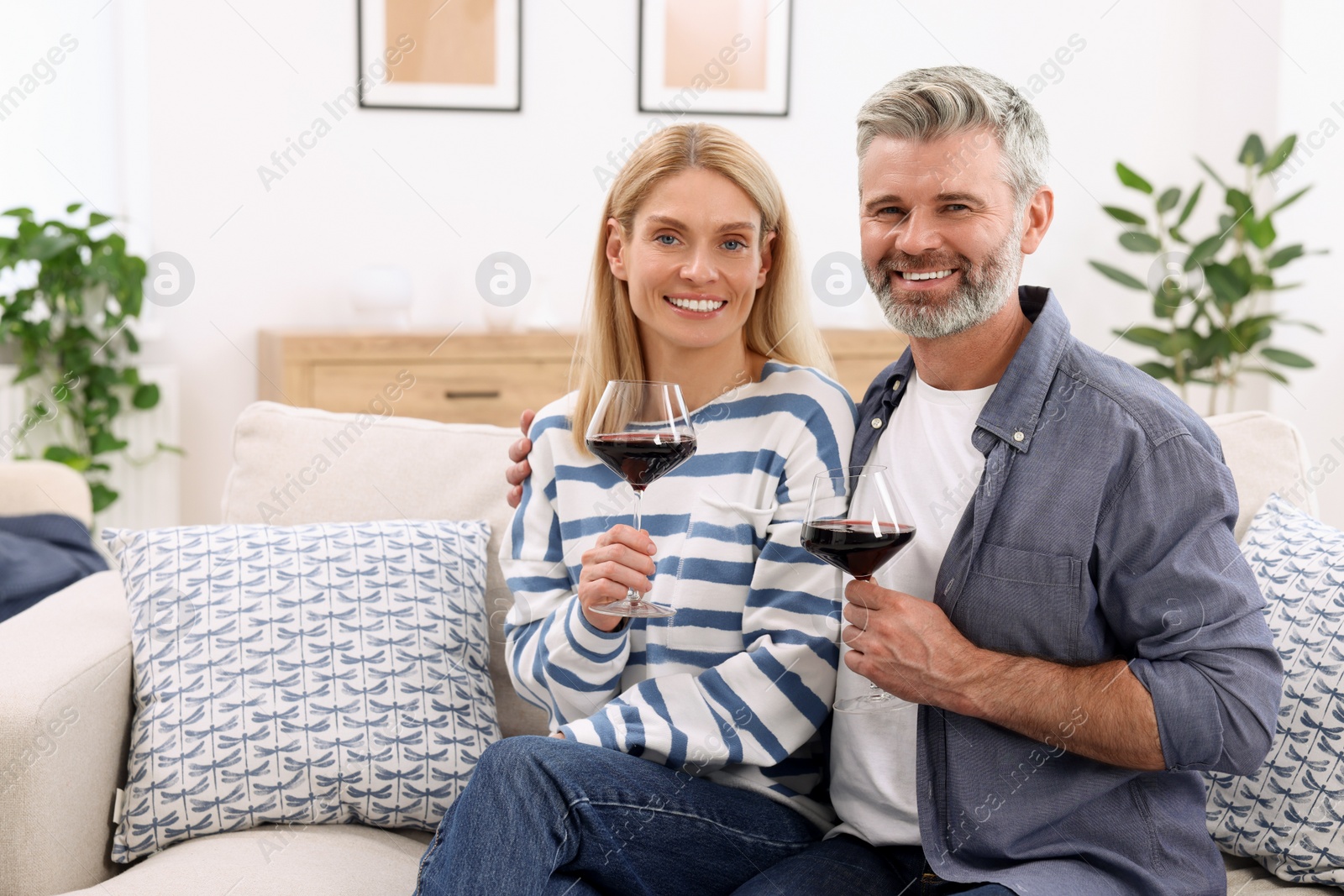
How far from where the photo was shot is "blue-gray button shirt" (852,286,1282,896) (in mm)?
1243

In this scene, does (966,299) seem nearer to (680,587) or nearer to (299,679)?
(680,587)

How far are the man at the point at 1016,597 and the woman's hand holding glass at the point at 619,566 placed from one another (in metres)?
0.24

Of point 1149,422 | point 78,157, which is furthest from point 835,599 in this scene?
point 78,157

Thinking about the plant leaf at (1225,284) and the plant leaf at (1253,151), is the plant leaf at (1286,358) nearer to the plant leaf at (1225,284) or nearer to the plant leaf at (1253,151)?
the plant leaf at (1225,284)

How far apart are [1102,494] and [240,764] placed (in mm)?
1163

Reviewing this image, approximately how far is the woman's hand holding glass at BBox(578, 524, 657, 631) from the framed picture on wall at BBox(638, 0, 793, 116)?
309 cm

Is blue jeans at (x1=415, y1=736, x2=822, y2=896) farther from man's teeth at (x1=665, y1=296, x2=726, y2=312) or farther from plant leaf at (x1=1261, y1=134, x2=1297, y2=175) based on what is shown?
plant leaf at (x1=1261, y1=134, x2=1297, y2=175)

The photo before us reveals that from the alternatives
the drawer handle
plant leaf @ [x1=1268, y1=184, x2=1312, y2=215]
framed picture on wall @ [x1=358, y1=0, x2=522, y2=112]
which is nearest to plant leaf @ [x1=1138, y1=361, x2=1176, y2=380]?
plant leaf @ [x1=1268, y1=184, x2=1312, y2=215]

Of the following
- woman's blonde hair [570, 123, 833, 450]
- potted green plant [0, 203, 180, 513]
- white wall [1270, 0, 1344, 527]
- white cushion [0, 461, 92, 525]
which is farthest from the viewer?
white wall [1270, 0, 1344, 527]

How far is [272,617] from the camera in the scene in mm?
1714

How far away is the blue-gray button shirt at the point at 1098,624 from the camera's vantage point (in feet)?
4.08

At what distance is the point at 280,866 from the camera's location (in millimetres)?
1505

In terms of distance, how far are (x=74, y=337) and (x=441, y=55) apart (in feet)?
4.86

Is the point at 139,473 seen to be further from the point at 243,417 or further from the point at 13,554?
the point at 243,417
